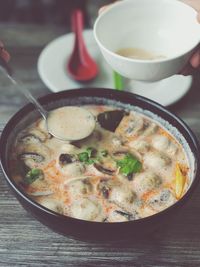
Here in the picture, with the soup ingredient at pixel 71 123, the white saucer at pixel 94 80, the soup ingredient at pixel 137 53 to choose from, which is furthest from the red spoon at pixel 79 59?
the soup ingredient at pixel 71 123

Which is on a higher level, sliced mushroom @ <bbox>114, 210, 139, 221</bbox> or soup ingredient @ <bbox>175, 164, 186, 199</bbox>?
soup ingredient @ <bbox>175, 164, 186, 199</bbox>

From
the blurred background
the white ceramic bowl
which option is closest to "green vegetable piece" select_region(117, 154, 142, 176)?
the white ceramic bowl

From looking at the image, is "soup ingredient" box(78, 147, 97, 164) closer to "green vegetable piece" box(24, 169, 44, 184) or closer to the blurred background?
"green vegetable piece" box(24, 169, 44, 184)

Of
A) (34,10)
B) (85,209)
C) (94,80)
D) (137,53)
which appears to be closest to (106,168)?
(85,209)

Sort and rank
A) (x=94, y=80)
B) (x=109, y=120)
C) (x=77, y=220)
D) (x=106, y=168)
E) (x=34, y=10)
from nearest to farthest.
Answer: (x=77, y=220)
(x=106, y=168)
(x=109, y=120)
(x=94, y=80)
(x=34, y=10)

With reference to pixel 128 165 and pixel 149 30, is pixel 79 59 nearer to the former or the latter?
pixel 149 30

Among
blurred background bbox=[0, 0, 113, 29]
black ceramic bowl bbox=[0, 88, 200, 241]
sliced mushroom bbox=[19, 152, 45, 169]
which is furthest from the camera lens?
blurred background bbox=[0, 0, 113, 29]
